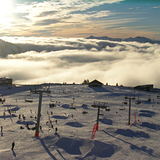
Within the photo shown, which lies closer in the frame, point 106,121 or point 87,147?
point 87,147

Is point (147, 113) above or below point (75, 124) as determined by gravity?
above

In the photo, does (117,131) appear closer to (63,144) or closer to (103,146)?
(103,146)

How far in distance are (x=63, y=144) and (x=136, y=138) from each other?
32.4ft

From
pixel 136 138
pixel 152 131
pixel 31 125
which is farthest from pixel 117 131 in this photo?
pixel 31 125

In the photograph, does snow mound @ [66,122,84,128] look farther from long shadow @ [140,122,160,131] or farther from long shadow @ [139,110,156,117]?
long shadow @ [139,110,156,117]

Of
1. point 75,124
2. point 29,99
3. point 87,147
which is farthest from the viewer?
point 29,99

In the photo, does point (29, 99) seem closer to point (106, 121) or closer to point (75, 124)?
point (106, 121)

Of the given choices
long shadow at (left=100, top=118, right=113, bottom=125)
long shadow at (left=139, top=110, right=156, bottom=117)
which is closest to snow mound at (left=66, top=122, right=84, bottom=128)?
long shadow at (left=100, top=118, right=113, bottom=125)

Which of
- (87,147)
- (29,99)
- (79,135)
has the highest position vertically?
(29,99)

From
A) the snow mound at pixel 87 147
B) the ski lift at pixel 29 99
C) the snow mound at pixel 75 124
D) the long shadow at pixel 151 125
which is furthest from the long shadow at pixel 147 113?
the ski lift at pixel 29 99

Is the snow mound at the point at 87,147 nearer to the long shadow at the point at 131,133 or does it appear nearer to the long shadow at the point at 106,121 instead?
the long shadow at the point at 131,133

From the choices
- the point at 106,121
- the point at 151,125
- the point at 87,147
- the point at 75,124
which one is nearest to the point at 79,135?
the point at 87,147

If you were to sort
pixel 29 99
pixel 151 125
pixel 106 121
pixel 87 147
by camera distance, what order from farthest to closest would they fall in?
pixel 29 99 < pixel 106 121 < pixel 151 125 < pixel 87 147

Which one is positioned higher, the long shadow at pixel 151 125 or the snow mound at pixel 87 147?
the long shadow at pixel 151 125
